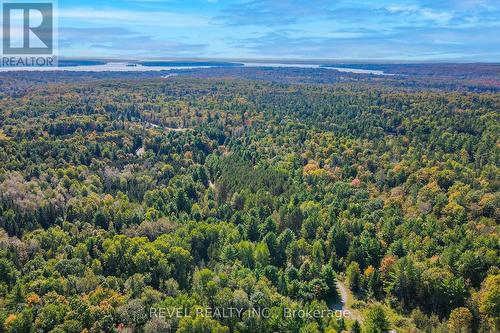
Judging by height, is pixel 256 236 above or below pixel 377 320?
above

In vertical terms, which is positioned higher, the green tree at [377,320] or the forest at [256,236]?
the forest at [256,236]

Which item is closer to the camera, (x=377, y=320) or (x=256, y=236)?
(x=377, y=320)

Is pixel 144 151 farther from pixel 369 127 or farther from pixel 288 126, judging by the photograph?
pixel 369 127

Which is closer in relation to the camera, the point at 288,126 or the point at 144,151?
→ the point at 144,151

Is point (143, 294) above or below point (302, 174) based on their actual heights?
below

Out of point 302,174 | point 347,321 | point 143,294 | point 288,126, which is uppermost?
point 288,126

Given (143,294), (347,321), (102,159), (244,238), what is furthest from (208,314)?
(102,159)

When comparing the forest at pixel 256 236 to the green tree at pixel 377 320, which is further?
the green tree at pixel 377 320

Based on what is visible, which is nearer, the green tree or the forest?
the forest
